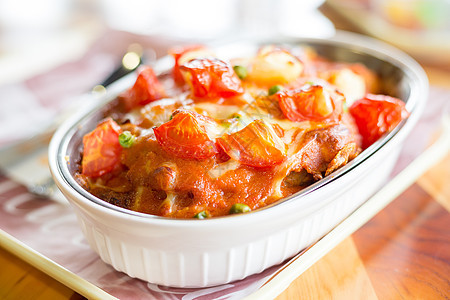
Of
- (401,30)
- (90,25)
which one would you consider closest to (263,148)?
(401,30)

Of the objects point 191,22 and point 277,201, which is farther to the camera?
point 191,22

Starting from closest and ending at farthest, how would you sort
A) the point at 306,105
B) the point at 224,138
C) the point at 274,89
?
the point at 224,138, the point at 306,105, the point at 274,89

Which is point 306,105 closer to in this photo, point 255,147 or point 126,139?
point 255,147

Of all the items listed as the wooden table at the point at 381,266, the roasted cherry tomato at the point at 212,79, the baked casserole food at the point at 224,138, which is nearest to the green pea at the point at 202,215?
the baked casserole food at the point at 224,138

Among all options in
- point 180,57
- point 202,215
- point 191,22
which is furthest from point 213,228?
point 191,22

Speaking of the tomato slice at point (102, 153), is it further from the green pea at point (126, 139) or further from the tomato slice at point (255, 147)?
the tomato slice at point (255, 147)

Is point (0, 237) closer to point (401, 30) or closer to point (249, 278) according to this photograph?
point (249, 278)

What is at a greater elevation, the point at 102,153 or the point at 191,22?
the point at 102,153
